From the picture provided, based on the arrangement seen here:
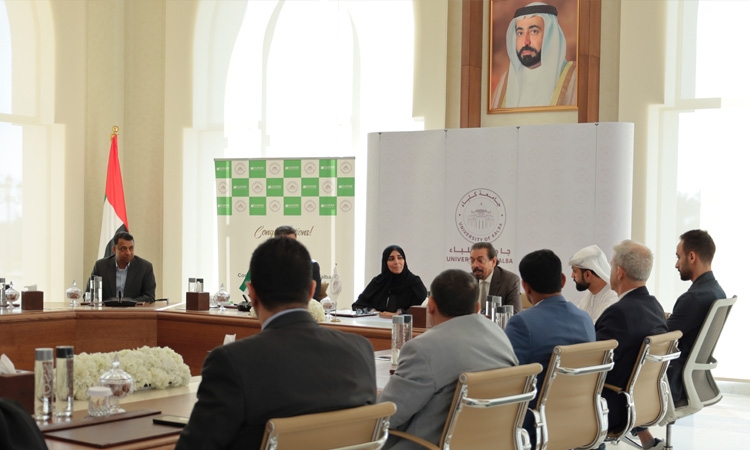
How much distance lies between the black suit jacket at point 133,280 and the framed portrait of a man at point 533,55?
3557 mm

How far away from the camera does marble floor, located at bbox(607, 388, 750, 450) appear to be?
19.0 feet

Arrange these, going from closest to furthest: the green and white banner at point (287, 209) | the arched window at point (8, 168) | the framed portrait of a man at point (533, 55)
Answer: the framed portrait of a man at point (533, 55) < the green and white banner at point (287, 209) < the arched window at point (8, 168)

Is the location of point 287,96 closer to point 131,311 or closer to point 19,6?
point 19,6

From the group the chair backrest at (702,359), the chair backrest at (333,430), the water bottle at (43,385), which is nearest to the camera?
the chair backrest at (333,430)

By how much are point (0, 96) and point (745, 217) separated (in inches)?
292

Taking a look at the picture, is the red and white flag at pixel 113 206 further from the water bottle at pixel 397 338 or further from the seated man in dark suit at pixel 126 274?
the water bottle at pixel 397 338

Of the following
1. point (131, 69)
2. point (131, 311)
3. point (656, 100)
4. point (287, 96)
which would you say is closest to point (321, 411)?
point (131, 311)

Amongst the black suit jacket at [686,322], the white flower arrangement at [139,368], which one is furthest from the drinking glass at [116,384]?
the black suit jacket at [686,322]

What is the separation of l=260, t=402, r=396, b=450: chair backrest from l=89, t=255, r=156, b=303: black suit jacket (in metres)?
5.17

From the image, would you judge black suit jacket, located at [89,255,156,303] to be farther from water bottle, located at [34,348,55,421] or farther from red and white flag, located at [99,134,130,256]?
water bottle, located at [34,348,55,421]

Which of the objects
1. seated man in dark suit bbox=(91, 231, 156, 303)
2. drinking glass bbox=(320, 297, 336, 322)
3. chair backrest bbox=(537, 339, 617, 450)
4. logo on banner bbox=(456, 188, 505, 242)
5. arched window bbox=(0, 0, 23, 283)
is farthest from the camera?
arched window bbox=(0, 0, 23, 283)

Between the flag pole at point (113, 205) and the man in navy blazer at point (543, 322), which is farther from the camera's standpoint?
the flag pole at point (113, 205)

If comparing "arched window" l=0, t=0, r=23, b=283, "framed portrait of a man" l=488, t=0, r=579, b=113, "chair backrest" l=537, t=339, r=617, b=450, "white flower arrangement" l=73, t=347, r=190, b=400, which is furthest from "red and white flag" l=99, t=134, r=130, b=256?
"chair backrest" l=537, t=339, r=617, b=450

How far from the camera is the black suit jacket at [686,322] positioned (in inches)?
181
